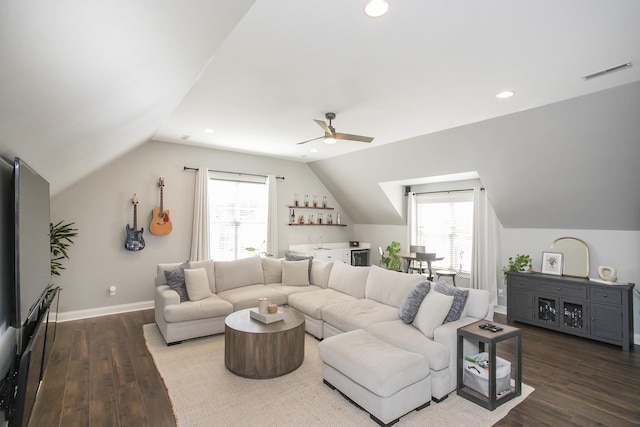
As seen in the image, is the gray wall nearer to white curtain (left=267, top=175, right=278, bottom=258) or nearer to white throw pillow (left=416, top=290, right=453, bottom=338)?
white curtain (left=267, top=175, right=278, bottom=258)

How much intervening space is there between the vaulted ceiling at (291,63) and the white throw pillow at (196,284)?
1913 millimetres

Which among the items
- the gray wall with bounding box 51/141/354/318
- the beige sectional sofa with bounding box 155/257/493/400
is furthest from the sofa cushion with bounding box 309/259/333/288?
the gray wall with bounding box 51/141/354/318

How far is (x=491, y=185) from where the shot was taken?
496cm

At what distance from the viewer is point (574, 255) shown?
470 cm

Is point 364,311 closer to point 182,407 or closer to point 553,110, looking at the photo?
point 182,407

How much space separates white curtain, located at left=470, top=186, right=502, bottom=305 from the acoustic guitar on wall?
5200 millimetres

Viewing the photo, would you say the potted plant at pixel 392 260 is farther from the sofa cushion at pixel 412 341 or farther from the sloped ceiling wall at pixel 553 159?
the sofa cushion at pixel 412 341

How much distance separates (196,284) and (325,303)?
5.65 ft

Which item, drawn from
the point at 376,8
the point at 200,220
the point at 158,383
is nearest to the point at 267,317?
the point at 158,383

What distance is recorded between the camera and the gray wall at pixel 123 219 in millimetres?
4875

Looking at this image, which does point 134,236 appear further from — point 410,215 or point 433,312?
point 410,215

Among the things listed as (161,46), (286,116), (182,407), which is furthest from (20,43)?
(286,116)

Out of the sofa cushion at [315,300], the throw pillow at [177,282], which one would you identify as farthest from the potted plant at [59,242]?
the sofa cushion at [315,300]

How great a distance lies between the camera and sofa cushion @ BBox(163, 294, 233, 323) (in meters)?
3.88
